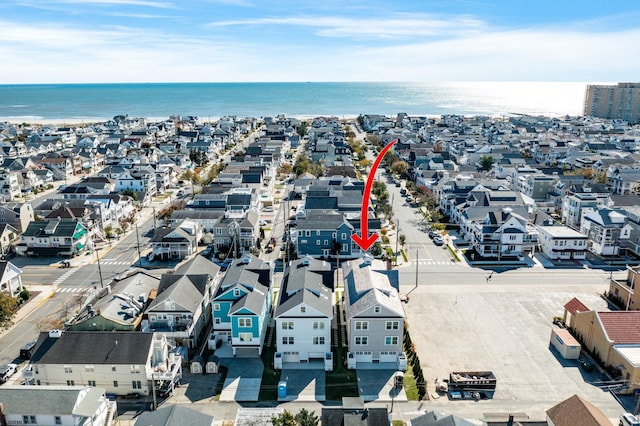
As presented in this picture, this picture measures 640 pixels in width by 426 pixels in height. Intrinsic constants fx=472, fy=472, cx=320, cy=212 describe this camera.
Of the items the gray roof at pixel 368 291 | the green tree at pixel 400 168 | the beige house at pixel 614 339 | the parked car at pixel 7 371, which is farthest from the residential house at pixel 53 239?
the green tree at pixel 400 168

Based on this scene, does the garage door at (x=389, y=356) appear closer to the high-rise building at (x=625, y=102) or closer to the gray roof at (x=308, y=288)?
the gray roof at (x=308, y=288)

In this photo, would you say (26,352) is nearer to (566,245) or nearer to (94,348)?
(94,348)

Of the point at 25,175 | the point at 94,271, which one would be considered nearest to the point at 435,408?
the point at 94,271

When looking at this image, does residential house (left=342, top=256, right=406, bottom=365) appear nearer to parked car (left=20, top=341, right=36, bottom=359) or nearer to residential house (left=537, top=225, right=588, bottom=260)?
parked car (left=20, top=341, right=36, bottom=359)

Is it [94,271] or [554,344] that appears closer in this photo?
[554,344]

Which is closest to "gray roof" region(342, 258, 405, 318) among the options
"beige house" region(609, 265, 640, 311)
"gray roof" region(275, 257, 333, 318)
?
"gray roof" region(275, 257, 333, 318)

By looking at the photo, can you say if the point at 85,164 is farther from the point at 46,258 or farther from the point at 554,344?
the point at 554,344
